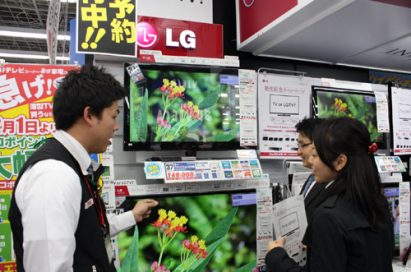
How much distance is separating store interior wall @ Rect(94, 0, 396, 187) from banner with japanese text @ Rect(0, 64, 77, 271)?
0.35 metres

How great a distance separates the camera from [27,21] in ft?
28.6

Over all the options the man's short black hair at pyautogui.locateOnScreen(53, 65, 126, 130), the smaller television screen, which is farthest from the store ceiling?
the man's short black hair at pyautogui.locateOnScreen(53, 65, 126, 130)

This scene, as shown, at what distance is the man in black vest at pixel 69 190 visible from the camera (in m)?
1.03

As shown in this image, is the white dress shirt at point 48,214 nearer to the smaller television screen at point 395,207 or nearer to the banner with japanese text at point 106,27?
the banner with japanese text at point 106,27

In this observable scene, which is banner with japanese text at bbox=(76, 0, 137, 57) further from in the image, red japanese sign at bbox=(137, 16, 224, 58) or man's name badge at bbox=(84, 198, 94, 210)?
man's name badge at bbox=(84, 198, 94, 210)

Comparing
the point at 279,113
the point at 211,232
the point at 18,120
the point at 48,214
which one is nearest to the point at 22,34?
the point at 18,120

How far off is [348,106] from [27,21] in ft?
26.9

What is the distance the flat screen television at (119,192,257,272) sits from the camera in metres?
1.99

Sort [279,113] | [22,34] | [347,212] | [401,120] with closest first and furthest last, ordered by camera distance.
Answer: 1. [347,212]
2. [279,113]
3. [401,120]
4. [22,34]

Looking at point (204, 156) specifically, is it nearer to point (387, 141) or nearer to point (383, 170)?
point (383, 170)

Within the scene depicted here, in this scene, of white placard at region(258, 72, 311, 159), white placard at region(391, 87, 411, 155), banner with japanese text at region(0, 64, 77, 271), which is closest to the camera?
banner with japanese text at region(0, 64, 77, 271)

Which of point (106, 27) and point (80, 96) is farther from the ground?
point (106, 27)

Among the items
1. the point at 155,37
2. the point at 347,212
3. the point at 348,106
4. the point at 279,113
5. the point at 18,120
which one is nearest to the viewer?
the point at 347,212

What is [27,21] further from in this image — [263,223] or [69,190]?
[69,190]
